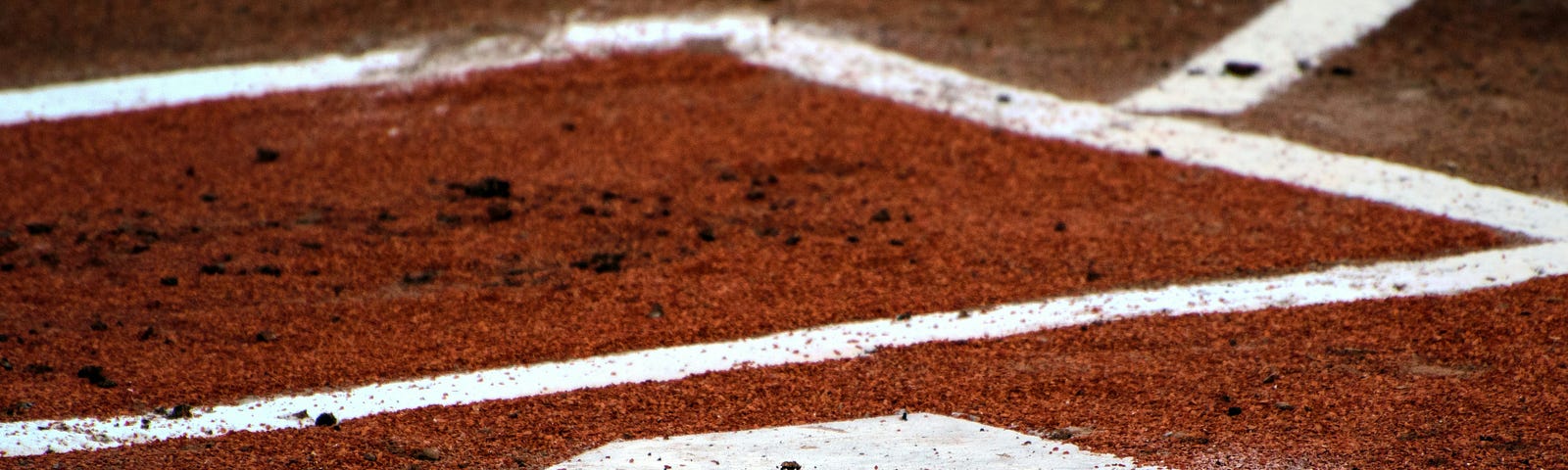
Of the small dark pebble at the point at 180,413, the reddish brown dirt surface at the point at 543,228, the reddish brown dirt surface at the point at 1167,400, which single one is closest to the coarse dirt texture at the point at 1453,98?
the reddish brown dirt surface at the point at 543,228

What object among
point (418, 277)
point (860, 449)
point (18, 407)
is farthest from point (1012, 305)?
point (18, 407)

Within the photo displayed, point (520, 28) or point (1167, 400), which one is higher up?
point (520, 28)

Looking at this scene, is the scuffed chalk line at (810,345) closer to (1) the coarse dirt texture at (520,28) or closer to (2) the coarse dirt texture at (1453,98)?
(2) the coarse dirt texture at (1453,98)

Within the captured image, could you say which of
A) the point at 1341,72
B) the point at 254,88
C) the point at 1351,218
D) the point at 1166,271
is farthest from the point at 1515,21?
the point at 254,88

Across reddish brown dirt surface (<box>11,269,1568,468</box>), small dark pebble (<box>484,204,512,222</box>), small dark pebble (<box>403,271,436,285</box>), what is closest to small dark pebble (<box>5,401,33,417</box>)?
reddish brown dirt surface (<box>11,269,1568,468</box>)

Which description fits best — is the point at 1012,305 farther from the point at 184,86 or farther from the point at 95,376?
the point at 184,86

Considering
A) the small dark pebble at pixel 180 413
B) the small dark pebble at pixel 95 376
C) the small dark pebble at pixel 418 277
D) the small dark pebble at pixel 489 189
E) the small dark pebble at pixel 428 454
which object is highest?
the small dark pebble at pixel 489 189
